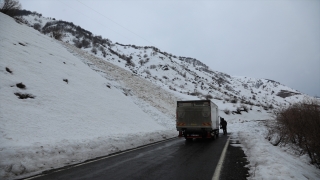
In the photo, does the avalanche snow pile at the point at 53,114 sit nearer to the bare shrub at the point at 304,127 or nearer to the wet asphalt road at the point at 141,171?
the wet asphalt road at the point at 141,171

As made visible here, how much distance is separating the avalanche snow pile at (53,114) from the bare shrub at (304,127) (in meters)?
9.04

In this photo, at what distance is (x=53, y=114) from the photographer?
535 inches

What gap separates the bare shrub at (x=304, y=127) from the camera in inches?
382

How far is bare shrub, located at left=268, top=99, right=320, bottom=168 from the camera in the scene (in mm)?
9701

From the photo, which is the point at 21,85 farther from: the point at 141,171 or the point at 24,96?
the point at 141,171

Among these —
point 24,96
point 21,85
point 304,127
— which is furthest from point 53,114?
point 304,127

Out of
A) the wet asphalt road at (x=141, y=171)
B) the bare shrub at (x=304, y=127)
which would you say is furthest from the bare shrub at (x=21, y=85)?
the bare shrub at (x=304, y=127)

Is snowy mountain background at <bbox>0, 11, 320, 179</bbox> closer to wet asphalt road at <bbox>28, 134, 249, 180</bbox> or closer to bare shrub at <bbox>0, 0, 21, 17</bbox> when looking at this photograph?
wet asphalt road at <bbox>28, 134, 249, 180</bbox>

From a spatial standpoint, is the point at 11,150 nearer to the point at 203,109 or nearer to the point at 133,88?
the point at 203,109

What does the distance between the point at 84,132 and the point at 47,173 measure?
7303 mm

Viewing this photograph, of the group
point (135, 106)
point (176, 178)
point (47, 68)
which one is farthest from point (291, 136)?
point (47, 68)

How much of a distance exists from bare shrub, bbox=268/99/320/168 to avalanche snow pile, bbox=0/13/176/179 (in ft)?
29.7

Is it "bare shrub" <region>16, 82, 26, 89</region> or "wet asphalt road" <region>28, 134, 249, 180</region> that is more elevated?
"bare shrub" <region>16, 82, 26, 89</region>

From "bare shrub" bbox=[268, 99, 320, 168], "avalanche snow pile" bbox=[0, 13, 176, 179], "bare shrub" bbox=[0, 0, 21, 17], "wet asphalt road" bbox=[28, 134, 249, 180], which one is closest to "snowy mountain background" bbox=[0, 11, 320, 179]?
"avalanche snow pile" bbox=[0, 13, 176, 179]
